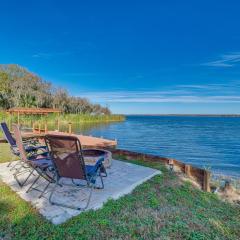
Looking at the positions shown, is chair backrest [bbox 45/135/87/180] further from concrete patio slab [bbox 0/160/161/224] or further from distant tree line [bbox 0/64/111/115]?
distant tree line [bbox 0/64/111/115]

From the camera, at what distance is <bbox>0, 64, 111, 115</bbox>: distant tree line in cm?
3392

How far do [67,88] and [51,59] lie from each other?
85.1 feet

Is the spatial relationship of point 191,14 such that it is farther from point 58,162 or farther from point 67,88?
A: point 67,88

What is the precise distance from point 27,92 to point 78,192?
35.9 meters

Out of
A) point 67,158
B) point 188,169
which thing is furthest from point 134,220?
point 188,169

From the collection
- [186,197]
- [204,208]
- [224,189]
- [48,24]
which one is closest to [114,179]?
[186,197]

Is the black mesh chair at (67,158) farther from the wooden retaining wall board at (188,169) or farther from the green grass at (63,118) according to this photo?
the green grass at (63,118)

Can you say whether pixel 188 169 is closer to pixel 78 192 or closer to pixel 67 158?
pixel 78 192

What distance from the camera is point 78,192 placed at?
349 centimetres

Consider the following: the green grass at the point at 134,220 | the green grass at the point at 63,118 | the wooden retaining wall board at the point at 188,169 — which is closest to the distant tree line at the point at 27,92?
the green grass at the point at 63,118

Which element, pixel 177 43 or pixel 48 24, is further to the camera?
pixel 177 43

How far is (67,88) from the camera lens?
47438 mm

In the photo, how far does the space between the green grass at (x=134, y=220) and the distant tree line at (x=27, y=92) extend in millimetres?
33705

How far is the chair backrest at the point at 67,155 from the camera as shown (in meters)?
2.82
